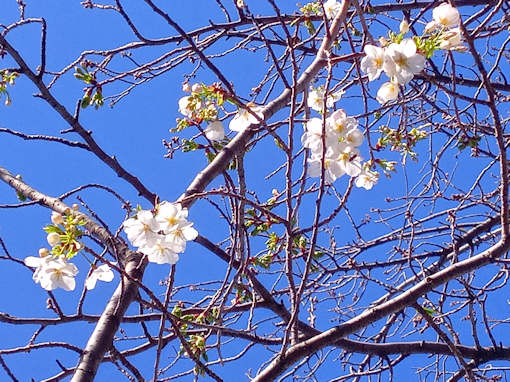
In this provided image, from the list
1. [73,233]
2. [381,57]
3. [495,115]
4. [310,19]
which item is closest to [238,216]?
[73,233]

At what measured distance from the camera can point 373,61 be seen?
1471 millimetres

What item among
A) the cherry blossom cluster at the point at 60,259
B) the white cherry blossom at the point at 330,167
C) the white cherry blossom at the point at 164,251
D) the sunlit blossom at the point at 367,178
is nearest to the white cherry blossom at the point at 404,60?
the white cherry blossom at the point at 330,167

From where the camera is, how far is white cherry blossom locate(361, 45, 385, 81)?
1442mm

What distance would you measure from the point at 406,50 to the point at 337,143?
0.29 m

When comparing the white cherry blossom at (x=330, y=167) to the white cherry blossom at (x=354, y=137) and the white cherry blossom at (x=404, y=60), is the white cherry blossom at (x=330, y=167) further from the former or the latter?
the white cherry blossom at (x=404, y=60)

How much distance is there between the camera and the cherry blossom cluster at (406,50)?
1400mm

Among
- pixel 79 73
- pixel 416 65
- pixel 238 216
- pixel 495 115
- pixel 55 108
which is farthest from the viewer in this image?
pixel 79 73

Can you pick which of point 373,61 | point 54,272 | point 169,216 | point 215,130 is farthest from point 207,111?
point 54,272

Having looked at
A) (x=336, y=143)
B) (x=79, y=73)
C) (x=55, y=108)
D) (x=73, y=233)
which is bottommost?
(x=73, y=233)

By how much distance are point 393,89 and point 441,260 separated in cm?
211

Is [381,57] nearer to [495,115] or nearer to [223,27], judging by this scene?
[495,115]

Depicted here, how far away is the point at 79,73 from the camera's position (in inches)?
81.2

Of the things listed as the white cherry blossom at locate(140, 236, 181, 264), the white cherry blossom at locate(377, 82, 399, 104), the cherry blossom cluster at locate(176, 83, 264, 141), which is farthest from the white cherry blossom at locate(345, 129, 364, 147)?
the white cherry blossom at locate(140, 236, 181, 264)

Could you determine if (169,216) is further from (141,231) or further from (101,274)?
(101,274)
